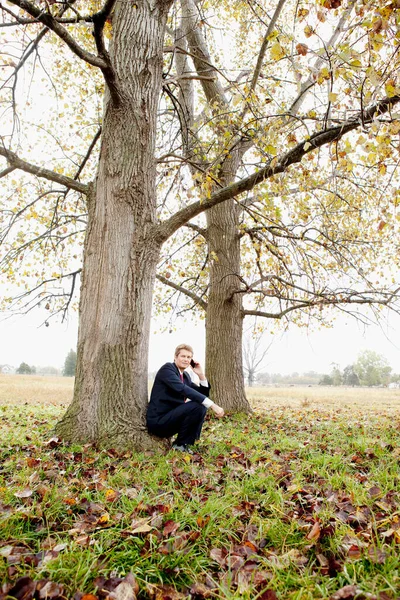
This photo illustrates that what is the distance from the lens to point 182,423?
4.33 meters

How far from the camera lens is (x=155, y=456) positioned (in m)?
3.97

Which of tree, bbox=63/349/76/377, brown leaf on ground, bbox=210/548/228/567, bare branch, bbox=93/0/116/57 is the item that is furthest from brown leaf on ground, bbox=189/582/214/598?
tree, bbox=63/349/76/377

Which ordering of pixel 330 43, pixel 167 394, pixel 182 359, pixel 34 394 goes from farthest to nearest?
pixel 34 394 < pixel 330 43 < pixel 182 359 < pixel 167 394

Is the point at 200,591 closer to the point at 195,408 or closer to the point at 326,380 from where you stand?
the point at 195,408

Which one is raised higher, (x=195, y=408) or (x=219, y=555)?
(x=195, y=408)

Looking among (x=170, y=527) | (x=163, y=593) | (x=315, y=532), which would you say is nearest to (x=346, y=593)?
(x=315, y=532)

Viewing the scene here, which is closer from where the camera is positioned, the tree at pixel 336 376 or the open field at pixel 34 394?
the open field at pixel 34 394

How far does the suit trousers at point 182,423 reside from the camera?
425cm

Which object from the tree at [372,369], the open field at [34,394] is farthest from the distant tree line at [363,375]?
the open field at [34,394]

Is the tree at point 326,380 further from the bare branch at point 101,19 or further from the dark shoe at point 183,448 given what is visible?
the bare branch at point 101,19

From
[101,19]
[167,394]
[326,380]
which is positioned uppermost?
[101,19]

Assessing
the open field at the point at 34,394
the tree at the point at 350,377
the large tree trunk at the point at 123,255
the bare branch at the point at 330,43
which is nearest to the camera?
the bare branch at the point at 330,43

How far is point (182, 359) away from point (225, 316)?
2.88 m

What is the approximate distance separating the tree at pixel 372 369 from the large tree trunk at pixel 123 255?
55.2m
